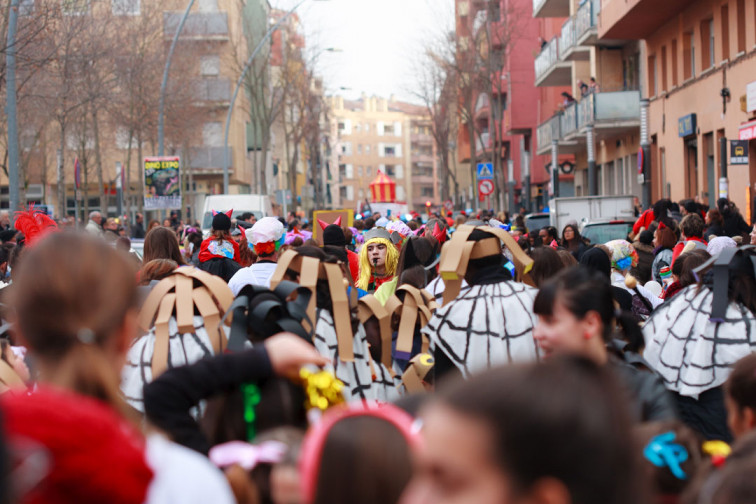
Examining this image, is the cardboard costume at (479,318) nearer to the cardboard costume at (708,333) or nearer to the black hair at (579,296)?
the cardboard costume at (708,333)

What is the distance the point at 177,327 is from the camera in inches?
176

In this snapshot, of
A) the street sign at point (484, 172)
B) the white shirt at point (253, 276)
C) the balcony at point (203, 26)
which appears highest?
the balcony at point (203, 26)

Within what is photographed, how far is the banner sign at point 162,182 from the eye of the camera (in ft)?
91.8

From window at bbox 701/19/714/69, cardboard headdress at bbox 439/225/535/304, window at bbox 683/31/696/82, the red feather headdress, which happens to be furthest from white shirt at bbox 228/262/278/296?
window at bbox 683/31/696/82

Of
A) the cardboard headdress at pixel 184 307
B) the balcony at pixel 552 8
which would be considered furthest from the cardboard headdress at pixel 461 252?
the balcony at pixel 552 8

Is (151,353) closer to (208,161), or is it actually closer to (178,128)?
(178,128)

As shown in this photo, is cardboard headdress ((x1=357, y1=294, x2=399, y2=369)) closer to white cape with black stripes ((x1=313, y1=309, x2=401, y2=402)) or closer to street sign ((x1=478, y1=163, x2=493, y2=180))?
white cape with black stripes ((x1=313, y1=309, x2=401, y2=402))

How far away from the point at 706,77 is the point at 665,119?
15.9ft

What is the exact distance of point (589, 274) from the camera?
3.96 m

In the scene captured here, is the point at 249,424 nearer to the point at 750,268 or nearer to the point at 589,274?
the point at 589,274

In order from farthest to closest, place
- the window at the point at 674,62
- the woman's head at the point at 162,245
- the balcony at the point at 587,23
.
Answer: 1. the balcony at the point at 587,23
2. the window at the point at 674,62
3. the woman's head at the point at 162,245

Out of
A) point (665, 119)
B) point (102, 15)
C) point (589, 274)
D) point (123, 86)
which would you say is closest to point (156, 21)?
point (123, 86)

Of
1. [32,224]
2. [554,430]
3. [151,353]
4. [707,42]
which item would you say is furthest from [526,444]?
[707,42]

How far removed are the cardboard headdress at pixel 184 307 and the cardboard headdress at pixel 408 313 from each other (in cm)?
132
